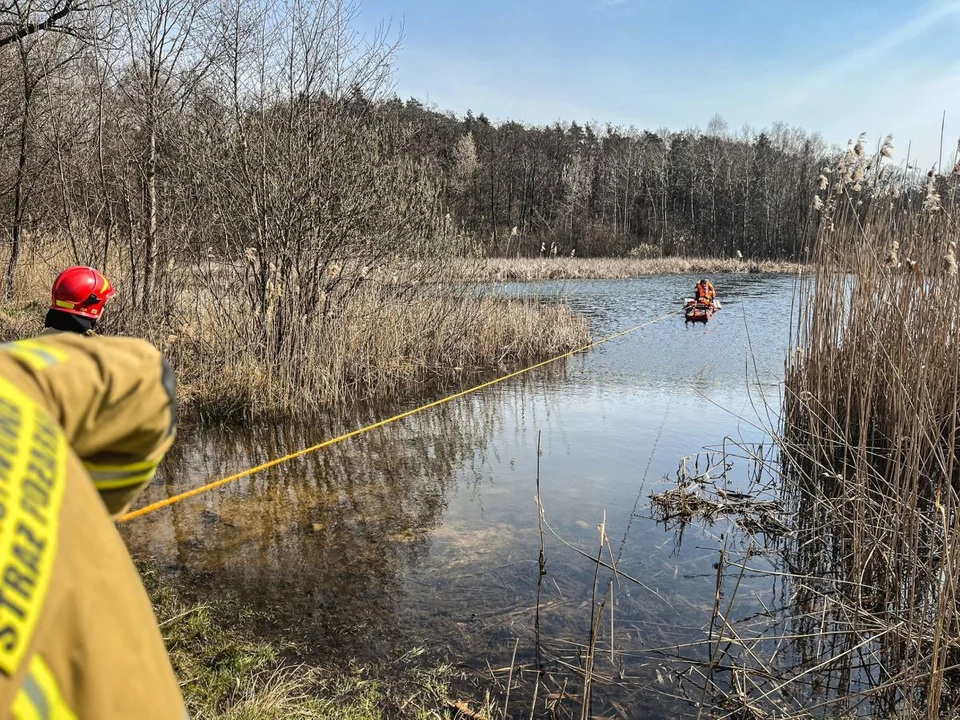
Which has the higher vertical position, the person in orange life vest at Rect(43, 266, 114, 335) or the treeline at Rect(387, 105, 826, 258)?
the treeline at Rect(387, 105, 826, 258)

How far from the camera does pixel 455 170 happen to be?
128 feet

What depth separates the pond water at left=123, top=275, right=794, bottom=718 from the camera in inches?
131

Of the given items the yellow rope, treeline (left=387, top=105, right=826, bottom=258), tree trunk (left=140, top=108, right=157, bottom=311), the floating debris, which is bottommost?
the floating debris

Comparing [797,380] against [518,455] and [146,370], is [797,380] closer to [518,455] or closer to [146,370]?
[518,455]

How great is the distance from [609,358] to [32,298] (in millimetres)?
9595

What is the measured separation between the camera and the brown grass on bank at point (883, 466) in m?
2.71

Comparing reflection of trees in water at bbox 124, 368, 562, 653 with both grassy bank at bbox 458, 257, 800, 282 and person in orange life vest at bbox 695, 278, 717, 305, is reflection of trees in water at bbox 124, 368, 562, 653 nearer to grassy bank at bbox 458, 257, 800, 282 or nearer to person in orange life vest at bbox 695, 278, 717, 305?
person in orange life vest at bbox 695, 278, 717, 305

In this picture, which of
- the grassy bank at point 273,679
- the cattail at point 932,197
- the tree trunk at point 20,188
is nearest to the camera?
the grassy bank at point 273,679

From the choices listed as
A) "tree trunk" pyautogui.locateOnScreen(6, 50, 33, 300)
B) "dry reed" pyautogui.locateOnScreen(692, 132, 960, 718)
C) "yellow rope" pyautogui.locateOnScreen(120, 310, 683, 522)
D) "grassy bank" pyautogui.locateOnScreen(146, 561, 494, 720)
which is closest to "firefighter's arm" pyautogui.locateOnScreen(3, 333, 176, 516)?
"grassy bank" pyautogui.locateOnScreen(146, 561, 494, 720)

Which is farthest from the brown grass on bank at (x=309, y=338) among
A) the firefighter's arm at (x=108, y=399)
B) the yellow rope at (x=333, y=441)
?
the firefighter's arm at (x=108, y=399)

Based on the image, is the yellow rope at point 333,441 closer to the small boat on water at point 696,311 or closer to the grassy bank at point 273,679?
the grassy bank at point 273,679

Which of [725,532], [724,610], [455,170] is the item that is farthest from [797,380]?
[455,170]

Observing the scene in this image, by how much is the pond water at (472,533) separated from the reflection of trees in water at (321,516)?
0.02m

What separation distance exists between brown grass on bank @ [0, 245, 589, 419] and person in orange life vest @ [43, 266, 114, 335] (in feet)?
14.0
